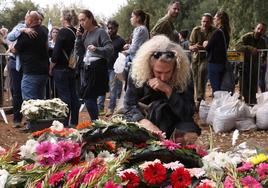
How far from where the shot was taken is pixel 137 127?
1984mm

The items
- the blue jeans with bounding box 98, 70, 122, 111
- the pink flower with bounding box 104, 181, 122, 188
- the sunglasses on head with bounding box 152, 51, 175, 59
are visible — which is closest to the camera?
the pink flower with bounding box 104, 181, 122, 188

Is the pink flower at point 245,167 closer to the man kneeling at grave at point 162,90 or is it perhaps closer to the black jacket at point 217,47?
the man kneeling at grave at point 162,90

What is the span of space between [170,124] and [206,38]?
5751 mm

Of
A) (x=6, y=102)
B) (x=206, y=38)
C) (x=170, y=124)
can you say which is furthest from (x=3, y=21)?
(x=170, y=124)

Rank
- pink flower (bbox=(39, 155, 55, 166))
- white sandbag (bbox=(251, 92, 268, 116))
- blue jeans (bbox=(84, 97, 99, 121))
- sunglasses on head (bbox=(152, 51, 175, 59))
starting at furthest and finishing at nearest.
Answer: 1. white sandbag (bbox=(251, 92, 268, 116))
2. blue jeans (bbox=(84, 97, 99, 121))
3. sunglasses on head (bbox=(152, 51, 175, 59))
4. pink flower (bbox=(39, 155, 55, 166))

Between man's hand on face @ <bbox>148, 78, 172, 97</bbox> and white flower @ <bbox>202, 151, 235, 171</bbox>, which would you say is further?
man's hand on face @ <bbox>148, 78, 172, 97</bbox>

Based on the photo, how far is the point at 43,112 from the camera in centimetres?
633

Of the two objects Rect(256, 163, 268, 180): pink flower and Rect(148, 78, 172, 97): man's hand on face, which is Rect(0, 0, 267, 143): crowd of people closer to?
Rect(148, 78, 172, 97): man's hand on face

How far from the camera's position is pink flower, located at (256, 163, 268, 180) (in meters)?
1.61

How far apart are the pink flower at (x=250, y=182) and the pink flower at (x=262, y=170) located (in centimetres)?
8

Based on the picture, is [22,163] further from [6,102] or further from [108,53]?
[6,102]

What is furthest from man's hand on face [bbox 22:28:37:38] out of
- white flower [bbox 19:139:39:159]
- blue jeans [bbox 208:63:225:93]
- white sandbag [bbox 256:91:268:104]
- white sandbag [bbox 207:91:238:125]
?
white flower [bbox 19:139:39:159]

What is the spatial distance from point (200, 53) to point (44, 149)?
730 cm

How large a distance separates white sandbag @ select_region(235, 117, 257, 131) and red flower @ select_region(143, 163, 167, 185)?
19.1 ft
